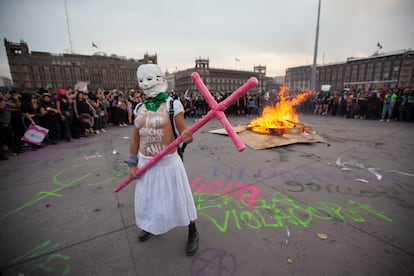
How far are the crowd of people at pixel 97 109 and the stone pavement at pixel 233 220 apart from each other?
94.1 inches

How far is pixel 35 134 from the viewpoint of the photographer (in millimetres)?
6723

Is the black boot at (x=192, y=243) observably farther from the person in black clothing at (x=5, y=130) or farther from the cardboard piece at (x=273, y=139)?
the person in black clothing at (x=5, y=130)

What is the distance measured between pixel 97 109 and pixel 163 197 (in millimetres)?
9497

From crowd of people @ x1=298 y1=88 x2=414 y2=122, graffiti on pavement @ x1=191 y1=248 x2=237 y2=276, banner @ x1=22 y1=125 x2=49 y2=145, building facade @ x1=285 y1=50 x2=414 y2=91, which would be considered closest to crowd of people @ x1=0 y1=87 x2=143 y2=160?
banner @ x1=22 y1=125 x2=49 y2=145

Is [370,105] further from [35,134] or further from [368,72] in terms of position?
[368,72]

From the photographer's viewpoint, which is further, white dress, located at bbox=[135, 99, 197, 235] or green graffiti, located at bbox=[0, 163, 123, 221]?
green graffiti, located at bbox=[0, 163, 123, 221]

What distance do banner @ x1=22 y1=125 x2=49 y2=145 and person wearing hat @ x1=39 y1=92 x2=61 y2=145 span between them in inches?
23.4

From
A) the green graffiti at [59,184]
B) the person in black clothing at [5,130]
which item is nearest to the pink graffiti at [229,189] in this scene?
the green graffiti at [59,184]

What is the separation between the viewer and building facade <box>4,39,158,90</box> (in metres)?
65.4

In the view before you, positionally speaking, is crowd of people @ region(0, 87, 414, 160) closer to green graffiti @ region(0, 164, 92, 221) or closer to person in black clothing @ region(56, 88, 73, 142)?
person in black clothing @ region(56, 88, 73, 142)

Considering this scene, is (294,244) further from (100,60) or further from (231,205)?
(100,60)

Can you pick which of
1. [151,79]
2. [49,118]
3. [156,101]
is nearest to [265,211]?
[156,101]

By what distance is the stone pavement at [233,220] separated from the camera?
205 cm

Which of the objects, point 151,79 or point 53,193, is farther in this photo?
point 53,193
